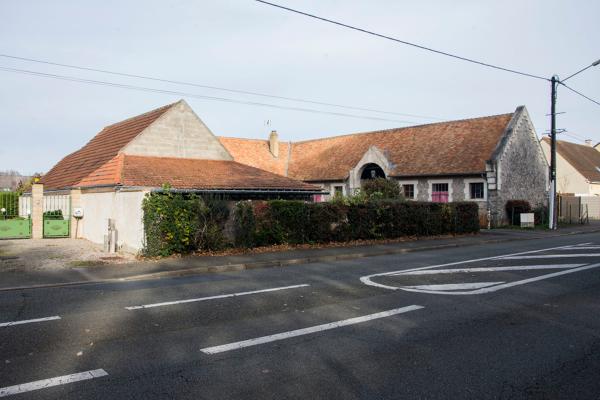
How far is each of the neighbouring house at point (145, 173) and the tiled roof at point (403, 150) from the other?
34.1 ft

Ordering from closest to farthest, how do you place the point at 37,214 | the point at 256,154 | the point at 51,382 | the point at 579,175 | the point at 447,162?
1. the point at 51,382
2. the point at 37,214
3. the point at 447,162
4. the point at 256,154
5. the point at 579,175

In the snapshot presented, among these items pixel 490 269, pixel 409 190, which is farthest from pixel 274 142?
pixel 490 269

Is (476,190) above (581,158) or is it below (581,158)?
below

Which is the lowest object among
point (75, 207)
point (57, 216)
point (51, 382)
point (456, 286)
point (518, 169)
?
point (51, 382)

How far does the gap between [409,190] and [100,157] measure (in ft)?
62.0

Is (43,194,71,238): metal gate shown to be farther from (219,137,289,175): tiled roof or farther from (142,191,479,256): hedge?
(219,137,289,175): tiled roof

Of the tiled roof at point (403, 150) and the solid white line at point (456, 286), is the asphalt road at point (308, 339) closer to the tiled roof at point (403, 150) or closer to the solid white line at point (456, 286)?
the solid white line at point (456, 286)

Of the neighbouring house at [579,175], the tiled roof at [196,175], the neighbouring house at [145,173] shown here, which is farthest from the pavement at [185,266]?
the neighbouring house at [579,175]

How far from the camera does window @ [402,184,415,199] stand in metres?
31.2

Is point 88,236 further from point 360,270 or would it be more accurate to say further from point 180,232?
point 360,270

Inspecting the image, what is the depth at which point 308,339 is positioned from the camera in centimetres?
592

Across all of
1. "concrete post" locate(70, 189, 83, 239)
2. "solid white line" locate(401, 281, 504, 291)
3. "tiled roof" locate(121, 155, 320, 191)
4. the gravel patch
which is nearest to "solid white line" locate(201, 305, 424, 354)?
"solid white line" locate(401, 281, 504, 291)

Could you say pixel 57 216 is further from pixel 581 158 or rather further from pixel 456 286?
pixel 581 158

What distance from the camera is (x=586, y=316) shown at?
701cm
